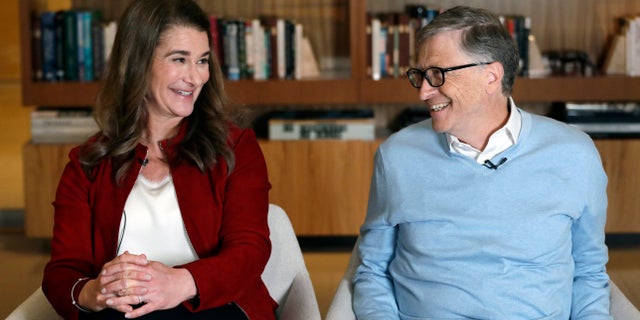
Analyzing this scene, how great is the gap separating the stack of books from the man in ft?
7.97

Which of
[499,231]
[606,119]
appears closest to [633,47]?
[606,119]

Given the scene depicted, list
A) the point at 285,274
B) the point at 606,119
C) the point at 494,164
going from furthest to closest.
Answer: the point at 606,119 → the point at 285,274 → the point at 494,164

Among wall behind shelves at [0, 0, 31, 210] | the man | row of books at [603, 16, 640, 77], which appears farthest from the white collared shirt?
wall behind shelves at [0, 0, 31, 210]

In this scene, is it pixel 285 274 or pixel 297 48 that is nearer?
pixel 285 274

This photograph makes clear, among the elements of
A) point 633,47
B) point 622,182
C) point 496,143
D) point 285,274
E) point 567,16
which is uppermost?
point 567,16

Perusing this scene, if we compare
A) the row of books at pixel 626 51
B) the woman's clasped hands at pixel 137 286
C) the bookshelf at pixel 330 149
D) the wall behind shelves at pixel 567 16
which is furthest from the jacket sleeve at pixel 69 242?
the row of books at pixel 626 51

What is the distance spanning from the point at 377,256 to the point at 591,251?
48cm

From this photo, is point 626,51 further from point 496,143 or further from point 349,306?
point 349,306

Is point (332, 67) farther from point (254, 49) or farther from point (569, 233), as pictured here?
point (569, 233)

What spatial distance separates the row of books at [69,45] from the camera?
14.9 ft

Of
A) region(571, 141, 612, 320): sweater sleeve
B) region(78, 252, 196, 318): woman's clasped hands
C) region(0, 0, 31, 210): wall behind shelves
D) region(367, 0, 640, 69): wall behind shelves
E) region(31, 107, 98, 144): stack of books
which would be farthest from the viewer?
region(0, 0, 31, 210): wall behind shelves

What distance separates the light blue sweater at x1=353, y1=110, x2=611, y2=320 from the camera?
2.29 meters

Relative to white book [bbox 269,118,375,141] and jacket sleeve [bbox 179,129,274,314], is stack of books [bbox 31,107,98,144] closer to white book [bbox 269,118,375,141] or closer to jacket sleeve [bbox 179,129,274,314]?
white book [bbox 269,118,375,141]

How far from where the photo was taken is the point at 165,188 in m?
2.47
